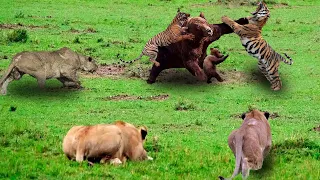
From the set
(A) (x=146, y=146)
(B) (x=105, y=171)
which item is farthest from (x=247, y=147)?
(A) (x=146, y=146)

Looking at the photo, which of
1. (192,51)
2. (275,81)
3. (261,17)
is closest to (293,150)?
(261,17)

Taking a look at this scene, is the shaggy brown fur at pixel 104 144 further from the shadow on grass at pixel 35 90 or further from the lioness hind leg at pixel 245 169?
the shadow on grass at pixel 35 90

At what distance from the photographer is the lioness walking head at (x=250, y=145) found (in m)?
7.50

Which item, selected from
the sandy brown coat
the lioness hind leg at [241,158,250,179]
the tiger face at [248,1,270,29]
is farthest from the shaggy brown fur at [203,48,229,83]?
the lioness hind leg at [241,158,250,179]

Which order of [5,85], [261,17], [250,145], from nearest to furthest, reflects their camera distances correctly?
[250,145], [261,17], [5,85]

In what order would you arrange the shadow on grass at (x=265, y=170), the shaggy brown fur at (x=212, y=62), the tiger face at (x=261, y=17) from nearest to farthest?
the shadow on grass at (x=265, y=170), the tiger face at (x=261, y=17), the shaggy brown fur at (x=212, y=62)

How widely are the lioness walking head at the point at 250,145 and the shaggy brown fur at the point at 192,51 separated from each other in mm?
5589

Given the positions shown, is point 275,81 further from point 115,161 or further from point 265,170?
point 115,161

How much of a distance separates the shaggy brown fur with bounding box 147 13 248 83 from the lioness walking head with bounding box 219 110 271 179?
559cm

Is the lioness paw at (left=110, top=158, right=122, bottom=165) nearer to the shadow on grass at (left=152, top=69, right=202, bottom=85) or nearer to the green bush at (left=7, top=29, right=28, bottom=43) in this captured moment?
the shadow on grass at (left=152, top=69, right=202, bottom=85)

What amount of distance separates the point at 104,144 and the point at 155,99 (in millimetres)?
5338

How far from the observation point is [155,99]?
1343 centimetres

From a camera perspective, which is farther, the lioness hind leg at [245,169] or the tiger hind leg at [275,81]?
the tiger hind leg at [275,81]

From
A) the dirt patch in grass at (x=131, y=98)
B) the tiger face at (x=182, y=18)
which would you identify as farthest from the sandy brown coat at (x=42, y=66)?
the tiger face at (x=182, y=18)
